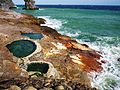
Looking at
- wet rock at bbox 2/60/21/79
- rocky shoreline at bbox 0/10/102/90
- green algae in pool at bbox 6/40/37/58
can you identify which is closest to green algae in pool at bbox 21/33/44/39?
rocky shoreline at bbox 0/10/102/90

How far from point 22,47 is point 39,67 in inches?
177

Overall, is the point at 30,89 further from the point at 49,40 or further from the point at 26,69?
the point at 49,40

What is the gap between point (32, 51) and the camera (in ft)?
80.4

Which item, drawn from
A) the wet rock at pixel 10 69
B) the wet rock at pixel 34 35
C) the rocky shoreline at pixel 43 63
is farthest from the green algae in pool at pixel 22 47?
the wet rock at pixel 34 35

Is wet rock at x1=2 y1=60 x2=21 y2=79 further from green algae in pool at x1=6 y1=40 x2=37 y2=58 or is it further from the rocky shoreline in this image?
green algae in pool at x1=6 y1=40 x2=37 y2=58

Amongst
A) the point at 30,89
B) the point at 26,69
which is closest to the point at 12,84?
the point at 30,89

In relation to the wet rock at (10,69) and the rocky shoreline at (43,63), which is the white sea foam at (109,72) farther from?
the wet rock at (10,69)

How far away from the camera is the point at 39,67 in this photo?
21.6 metres

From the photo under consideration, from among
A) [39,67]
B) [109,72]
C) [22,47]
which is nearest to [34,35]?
[22,47]

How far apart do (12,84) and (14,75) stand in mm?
1974

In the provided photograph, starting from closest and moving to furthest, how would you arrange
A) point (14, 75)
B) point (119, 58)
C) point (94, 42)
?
1. point (14, 75)
2. point (119, 58)
3. point (94, 42)

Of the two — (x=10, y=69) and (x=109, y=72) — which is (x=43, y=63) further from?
(x=109, y=72)

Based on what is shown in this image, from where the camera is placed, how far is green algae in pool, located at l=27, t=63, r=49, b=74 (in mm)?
21036

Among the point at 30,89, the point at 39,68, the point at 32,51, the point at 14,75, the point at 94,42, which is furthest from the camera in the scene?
the point at 94,42
